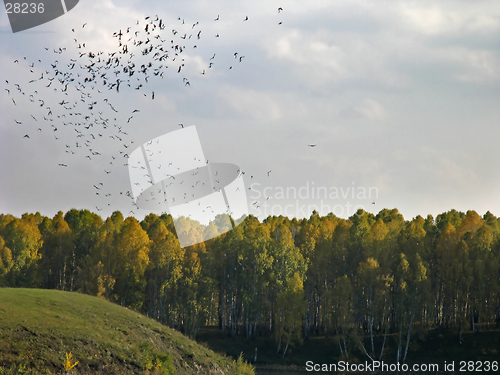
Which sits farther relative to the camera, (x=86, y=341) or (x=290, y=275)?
(x=290, y=275)

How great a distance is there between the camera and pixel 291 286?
7688 cm

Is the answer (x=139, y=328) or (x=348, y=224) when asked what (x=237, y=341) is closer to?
(x=348, y=224)

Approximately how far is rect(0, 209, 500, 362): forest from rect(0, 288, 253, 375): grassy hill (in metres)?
24.3

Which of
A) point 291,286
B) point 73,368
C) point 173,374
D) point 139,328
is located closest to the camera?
point 73,368

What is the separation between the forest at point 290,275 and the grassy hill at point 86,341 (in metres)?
24.3

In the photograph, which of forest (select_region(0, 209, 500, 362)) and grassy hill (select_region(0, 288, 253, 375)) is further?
forest (select_region(0, 209, 500, 362))

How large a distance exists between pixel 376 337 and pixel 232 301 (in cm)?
2336

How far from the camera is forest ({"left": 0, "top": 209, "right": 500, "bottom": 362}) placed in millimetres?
74875

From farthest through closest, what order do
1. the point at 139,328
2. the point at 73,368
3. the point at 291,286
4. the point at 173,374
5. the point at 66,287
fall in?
1. the point at 66,287
2. the point at 291,286
3. the point at 139,328
4. the point at 173,374
5. the point at 73,368

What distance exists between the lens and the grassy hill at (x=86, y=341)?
116 ft

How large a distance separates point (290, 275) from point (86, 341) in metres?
45.1

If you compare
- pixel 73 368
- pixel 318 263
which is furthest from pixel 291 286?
pixel 73 368

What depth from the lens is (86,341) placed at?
4016 centimetres

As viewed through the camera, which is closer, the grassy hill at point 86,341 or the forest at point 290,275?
the grassy hill at point 86,341
